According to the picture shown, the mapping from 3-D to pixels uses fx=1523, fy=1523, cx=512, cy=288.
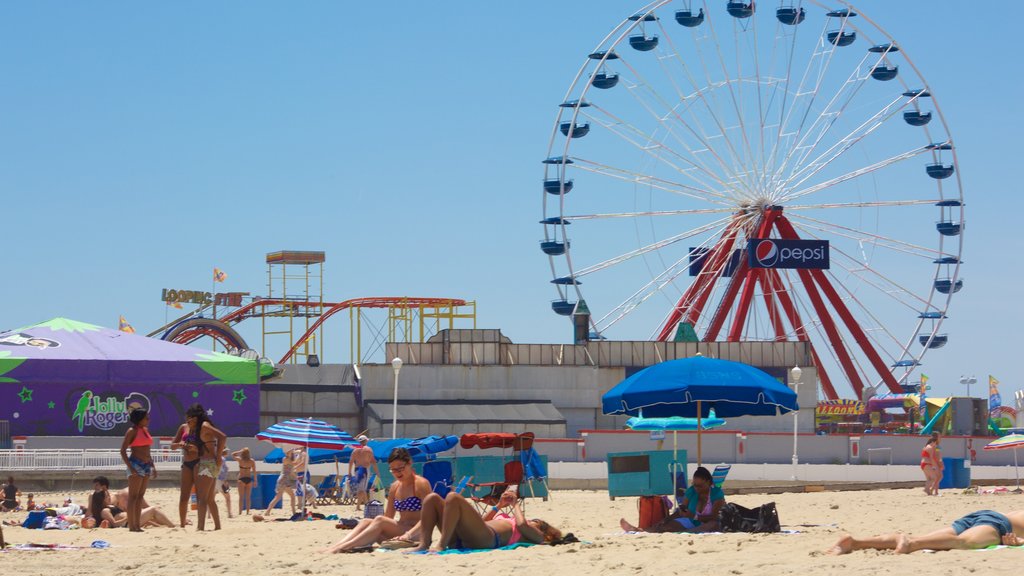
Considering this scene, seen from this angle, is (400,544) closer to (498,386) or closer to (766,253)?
(498,386)

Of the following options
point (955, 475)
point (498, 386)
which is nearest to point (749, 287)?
point (498, 386)

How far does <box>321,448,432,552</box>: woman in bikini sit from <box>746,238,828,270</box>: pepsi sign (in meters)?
33.3

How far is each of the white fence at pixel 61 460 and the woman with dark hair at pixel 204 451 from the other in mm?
12018

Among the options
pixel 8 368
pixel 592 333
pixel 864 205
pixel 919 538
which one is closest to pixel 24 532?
pixel 919 538

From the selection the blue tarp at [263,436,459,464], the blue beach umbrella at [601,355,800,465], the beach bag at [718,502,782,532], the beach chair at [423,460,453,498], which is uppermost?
the blue beach umbrella at [601,355,800,465]

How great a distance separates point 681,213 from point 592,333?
4.35m

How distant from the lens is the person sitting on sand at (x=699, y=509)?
12.5m

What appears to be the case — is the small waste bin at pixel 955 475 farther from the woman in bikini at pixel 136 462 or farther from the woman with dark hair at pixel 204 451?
the woman in bikini at pixel 136 462

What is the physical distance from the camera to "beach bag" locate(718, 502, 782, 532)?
12258mm

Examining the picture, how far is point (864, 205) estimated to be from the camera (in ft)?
150

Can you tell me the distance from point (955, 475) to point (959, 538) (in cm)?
1594

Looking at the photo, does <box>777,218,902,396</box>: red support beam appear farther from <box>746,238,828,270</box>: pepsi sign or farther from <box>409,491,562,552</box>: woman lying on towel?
<box>409,491,562,552</box>: woman lying on towel

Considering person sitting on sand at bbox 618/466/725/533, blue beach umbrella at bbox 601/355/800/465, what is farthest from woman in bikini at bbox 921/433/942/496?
person sitting on sand at bbox 618/466/725/533

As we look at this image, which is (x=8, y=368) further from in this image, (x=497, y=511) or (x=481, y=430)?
(x=497, y=511)
